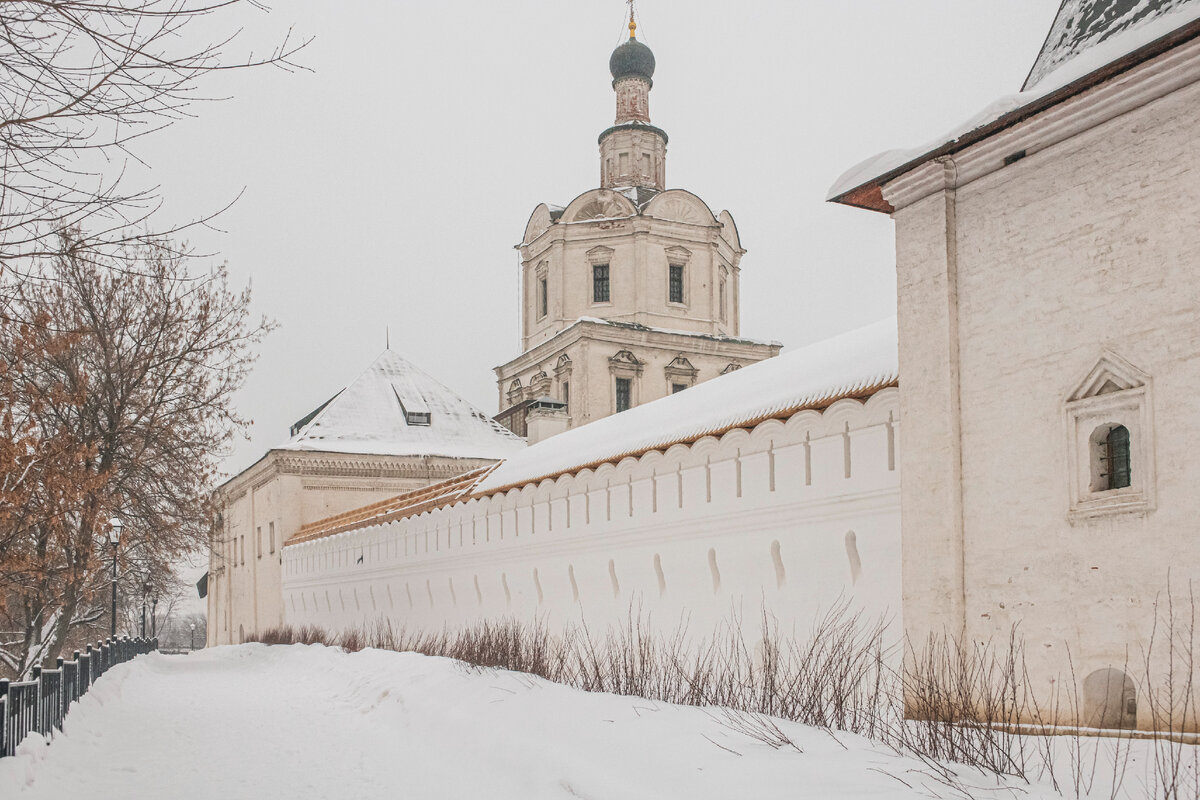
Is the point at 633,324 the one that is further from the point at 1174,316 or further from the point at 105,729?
the point at 1174,316

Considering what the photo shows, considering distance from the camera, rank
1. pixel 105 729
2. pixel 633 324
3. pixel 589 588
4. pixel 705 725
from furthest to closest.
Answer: pixel 633 324 → pixel 589 588 → pixel 105 729 → pixel 705 725

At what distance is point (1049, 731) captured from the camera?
7.07 meters

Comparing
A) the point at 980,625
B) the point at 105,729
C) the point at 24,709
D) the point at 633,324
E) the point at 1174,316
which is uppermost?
the point at 633,324

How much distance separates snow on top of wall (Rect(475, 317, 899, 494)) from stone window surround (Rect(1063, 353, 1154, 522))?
2749mm

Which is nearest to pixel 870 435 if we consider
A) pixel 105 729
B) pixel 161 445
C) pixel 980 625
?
pixel 980 625

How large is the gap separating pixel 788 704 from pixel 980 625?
146cm

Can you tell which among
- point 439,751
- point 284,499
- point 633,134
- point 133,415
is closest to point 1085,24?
point 439,751

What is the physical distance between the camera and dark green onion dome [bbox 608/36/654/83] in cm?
4131

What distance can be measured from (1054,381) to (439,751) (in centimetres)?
584

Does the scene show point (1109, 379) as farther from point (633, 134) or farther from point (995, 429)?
point (633, 134)

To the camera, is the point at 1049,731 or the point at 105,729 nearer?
the point at 1049,731

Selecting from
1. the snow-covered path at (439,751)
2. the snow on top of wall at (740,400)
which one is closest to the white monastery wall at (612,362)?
the snow on top of wall at (740,400)

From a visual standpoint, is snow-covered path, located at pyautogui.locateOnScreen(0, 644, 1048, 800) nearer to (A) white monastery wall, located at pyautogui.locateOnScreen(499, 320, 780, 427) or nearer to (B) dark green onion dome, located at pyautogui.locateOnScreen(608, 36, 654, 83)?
(A) white monastery wall, located at pyautogui.locateOnScreen(499, 320, 780, 427)

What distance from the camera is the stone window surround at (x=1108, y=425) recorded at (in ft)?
23.2
